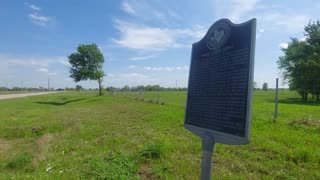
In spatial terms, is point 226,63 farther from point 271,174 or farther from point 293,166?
point 293,166

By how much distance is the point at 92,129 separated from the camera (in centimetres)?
1106

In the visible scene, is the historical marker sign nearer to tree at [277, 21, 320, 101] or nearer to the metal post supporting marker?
the metal post supporting marker

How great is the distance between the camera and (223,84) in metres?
3.69

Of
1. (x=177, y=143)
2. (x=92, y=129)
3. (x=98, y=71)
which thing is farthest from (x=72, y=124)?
(x=98, y=71)

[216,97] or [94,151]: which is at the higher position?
[216,97]

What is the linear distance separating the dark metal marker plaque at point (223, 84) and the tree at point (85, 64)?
42467 mm

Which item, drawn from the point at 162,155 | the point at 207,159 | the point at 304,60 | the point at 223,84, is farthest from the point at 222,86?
the point at 304,60

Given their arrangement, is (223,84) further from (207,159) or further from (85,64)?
(85,64)

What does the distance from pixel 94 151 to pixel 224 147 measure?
3396 mm

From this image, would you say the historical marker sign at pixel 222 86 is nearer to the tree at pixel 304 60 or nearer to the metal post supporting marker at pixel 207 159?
the metal post supporting marker at pixel 207 159

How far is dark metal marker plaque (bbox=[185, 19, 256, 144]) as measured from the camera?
3297mm

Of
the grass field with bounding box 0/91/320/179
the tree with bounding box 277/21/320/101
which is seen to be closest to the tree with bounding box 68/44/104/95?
the tree with bounding box 277/21/320/101

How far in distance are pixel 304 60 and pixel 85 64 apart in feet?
104

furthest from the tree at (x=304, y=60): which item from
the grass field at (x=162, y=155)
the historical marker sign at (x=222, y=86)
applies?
the historical marker sign at (x=222, y=86)
